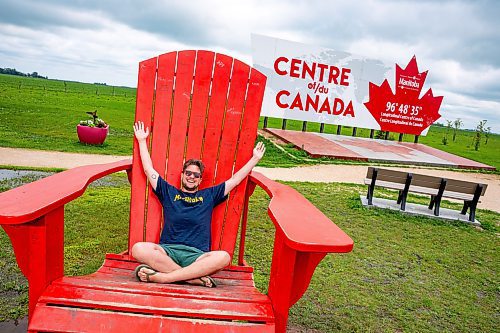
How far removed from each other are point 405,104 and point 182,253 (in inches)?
527

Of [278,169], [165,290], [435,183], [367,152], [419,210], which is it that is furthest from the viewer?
[367,152]

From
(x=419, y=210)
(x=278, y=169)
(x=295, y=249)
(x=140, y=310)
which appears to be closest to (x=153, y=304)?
(x=140, y=310)

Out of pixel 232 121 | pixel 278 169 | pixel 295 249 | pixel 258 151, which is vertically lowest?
pixel 278 169

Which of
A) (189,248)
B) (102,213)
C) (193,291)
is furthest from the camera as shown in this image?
(102,213)

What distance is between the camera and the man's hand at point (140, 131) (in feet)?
8.28

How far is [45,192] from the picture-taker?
5.42 feet

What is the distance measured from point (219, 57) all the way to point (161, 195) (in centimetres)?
97

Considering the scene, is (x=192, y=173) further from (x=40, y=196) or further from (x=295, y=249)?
(x=295, y=249)

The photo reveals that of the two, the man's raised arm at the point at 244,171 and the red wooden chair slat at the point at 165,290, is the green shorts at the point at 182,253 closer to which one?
the red wooden chair slat at the point at 165,290

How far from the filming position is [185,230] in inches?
91.4

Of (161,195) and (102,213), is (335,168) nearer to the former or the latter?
(102,213)

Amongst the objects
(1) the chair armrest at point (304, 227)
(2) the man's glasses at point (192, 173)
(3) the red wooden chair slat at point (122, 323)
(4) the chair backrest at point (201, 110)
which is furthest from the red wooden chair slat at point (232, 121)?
(3) the red wooden chair slat at point (122, 323)

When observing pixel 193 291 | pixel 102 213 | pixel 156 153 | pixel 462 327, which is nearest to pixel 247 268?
pixel 193 291

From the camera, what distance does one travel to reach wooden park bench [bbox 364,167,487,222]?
18.5ft
